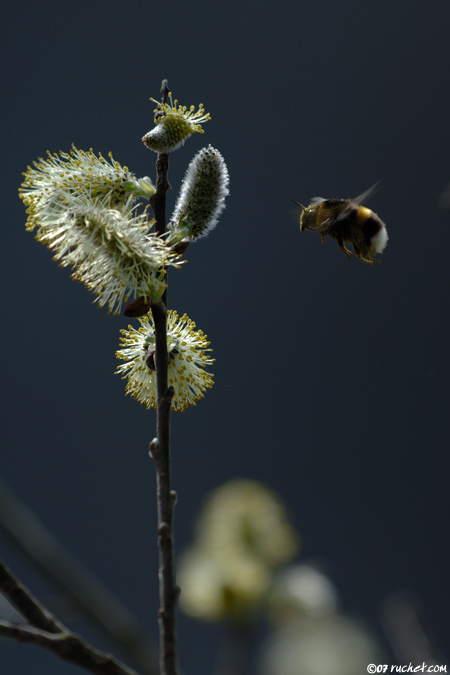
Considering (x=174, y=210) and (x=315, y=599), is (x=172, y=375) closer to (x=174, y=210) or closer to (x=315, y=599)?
(x=174, y=210)

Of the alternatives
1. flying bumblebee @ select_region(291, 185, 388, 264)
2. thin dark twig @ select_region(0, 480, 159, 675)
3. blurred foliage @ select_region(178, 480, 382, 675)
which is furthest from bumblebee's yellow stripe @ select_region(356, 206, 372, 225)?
thin dark twig @ select_region(0, 480, 159, 675)

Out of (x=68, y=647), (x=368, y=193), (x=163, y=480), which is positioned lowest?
(x=68, y=647)

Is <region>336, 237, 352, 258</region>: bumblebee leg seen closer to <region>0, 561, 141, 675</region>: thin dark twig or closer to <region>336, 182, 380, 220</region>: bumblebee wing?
<region>336, 182, 380, 220</region>: bumblebee wing

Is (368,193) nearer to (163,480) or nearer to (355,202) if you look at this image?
(355,202)

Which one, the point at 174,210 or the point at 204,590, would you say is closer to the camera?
the point at 204,590

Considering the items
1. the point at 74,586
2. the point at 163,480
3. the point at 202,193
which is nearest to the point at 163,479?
the point at 163,480

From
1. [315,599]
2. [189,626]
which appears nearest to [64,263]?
[315,599]
